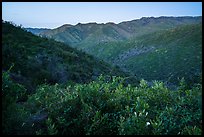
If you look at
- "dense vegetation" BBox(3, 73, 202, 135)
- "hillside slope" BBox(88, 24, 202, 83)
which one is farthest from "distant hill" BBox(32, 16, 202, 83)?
"dense vegetation" BBox(3, 73, 202, 135)

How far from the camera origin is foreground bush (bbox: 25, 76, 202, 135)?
5.86 metres

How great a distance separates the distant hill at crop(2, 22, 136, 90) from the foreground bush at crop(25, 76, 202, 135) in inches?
324

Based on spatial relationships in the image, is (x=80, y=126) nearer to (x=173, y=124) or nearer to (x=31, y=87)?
(x=173, y=124)

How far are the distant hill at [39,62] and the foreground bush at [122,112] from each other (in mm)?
8236

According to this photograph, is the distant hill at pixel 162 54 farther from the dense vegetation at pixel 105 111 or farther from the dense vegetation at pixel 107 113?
the dense vegetation at pixel 107 113

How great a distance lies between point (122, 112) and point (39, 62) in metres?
14.5

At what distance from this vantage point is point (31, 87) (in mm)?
15305

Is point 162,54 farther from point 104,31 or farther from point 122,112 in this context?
point 104,31

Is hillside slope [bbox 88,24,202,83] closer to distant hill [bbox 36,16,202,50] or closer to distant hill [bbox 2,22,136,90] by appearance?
distant hill [bbox 2,22,136,90]

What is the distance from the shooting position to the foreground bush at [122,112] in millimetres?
5859

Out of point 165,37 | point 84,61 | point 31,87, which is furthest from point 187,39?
point 31,87

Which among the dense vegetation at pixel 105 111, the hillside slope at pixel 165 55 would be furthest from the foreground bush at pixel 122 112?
the hillside slope at pixel 165 55

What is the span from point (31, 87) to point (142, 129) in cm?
1063

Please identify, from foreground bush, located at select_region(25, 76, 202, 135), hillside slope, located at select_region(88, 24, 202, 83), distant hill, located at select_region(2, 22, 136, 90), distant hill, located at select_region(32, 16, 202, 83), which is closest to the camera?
foreground bush, located at select_region(25, 76, 202, 135)
